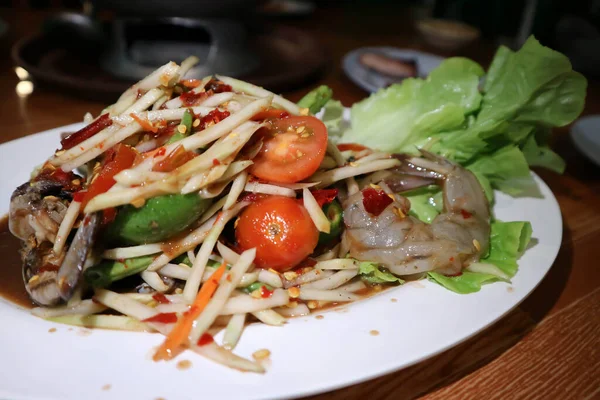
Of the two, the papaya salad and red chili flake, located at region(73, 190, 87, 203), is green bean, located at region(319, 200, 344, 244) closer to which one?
the papaya salad

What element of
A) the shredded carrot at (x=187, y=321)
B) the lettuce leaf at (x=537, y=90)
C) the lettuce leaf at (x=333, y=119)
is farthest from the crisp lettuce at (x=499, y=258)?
the lettuce leaf at (x=333, y=119)

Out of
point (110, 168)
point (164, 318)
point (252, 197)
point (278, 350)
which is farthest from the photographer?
point (252, 197)

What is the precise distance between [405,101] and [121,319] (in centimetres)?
208

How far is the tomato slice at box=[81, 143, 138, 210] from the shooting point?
181 cm

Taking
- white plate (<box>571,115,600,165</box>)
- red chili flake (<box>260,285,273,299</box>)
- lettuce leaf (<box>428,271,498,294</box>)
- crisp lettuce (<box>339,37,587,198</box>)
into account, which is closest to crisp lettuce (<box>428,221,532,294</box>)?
lettuce leaf (<box>428,271,498,294</box>)

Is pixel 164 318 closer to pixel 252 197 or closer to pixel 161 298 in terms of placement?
pixel 161 298

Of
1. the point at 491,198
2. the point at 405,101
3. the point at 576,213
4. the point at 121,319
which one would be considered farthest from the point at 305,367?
the point at 576,213

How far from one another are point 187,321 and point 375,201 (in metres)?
0.96

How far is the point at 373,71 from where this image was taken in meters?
4.50

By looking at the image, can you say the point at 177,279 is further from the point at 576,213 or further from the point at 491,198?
the point at 576,213

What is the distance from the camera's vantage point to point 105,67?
4082 mm

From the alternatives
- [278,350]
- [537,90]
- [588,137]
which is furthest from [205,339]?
[588,137]

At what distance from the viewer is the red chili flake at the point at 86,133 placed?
6.77ft

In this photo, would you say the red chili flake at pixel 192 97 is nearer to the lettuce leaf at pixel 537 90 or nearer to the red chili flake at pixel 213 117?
the red chili flake at pixel 213 117
